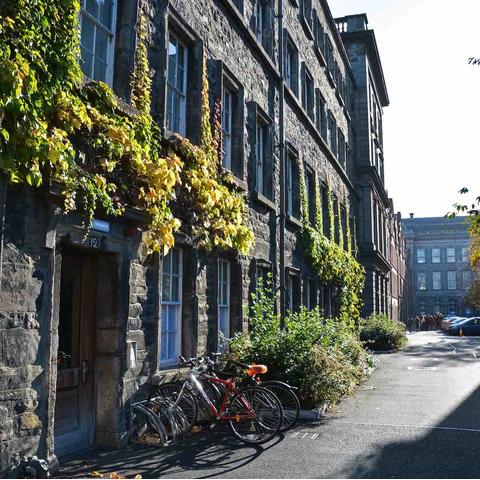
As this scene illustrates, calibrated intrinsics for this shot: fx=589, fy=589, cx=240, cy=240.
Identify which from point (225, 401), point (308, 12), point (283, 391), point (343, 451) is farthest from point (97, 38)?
point (308, 12)

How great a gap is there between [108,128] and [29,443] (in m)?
3.59

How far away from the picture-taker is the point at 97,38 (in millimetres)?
7832

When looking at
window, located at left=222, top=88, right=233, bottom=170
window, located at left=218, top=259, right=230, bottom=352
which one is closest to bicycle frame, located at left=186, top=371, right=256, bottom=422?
window, located at left=218, top=259, right=230, bottom=352

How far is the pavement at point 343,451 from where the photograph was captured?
6.31m

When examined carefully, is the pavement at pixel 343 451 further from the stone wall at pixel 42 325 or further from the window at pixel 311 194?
the window at pixel 311 194

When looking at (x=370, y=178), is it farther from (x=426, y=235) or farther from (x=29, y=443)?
(x=426, y=235)

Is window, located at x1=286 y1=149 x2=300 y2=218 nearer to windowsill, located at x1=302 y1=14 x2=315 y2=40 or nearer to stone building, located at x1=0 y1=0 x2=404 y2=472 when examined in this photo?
stone building, located at x1=0 y1=0 x2=404 y2=472

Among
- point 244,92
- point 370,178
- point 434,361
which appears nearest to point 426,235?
point 370,178

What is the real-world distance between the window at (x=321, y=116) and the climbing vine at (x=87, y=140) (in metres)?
12.6

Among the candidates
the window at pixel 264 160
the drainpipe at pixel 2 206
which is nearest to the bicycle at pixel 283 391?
the drainpipe at pixel 2 206

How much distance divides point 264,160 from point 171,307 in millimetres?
6100

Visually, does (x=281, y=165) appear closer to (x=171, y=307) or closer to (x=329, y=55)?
(x=171, y=307)

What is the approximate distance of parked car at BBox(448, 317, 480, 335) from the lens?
139 ft

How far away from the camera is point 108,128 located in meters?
7.02
